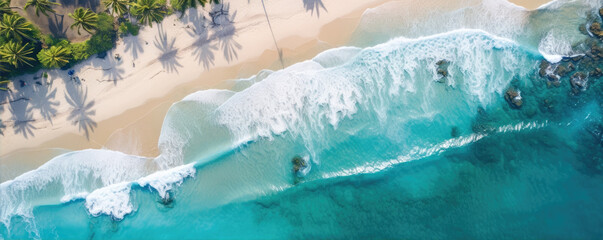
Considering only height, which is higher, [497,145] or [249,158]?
[249,158]

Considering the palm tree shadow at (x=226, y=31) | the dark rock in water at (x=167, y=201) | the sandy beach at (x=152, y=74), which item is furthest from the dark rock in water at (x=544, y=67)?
the dark rock in water at (x=167, y=201)

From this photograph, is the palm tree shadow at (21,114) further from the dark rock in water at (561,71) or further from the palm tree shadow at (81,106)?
the dark rock in water at (561,71)

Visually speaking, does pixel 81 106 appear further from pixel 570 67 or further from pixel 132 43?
pixel 570 67

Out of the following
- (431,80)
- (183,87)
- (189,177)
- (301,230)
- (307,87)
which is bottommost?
(301,230)

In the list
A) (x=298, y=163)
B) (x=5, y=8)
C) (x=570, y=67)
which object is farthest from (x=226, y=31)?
(x=570, y=67)

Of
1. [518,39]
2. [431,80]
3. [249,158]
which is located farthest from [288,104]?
[518,39]

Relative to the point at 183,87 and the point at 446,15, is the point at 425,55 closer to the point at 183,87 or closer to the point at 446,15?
the point at 446,15

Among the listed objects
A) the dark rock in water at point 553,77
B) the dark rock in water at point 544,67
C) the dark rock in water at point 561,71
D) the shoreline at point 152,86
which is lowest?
the dark rock in water at point 553,77
